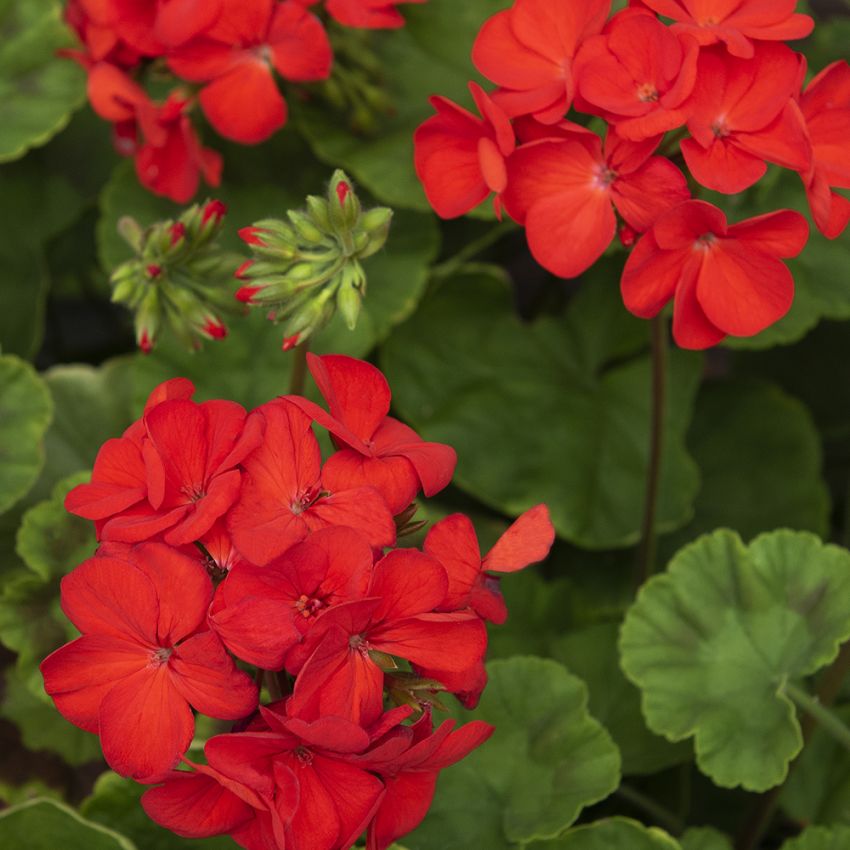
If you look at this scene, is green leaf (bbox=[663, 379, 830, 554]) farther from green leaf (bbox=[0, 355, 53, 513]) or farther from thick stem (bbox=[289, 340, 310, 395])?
green leaf (bbox=[0, 355, 53, 513])

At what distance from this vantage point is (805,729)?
120 centimetres

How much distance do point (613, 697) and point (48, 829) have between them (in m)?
0.59

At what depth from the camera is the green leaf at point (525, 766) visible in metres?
1.06

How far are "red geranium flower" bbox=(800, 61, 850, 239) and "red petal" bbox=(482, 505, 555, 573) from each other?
13.5 inches

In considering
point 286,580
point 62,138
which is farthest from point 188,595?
point 62,138

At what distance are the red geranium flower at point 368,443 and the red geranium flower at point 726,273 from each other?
0.22m

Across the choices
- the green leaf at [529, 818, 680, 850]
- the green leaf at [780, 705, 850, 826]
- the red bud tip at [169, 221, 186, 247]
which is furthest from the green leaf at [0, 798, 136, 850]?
the green leaf at [780, 705, 850, 826]

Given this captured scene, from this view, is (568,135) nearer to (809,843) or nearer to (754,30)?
(754,30)

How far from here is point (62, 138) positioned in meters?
1.68

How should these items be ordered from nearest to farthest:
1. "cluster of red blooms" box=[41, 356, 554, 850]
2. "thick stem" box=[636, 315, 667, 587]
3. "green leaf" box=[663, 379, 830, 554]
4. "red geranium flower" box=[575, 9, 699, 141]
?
1. "cluster of red blooms" box=[41, 356, 554, 850]
2. "red geranium flower" box=[575, 9, 699, 141]
3. "thick stem" box=[636, 315, 667, 587]
4. "green leaf" box=[663, 379, 830, 554]

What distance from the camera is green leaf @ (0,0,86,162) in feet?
4.64

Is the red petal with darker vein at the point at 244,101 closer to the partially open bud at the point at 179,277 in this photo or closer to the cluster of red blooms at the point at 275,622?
the partially open bud at the point at 179,277

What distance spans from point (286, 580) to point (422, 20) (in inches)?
37.4

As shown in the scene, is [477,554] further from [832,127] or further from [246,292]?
[832,127]
